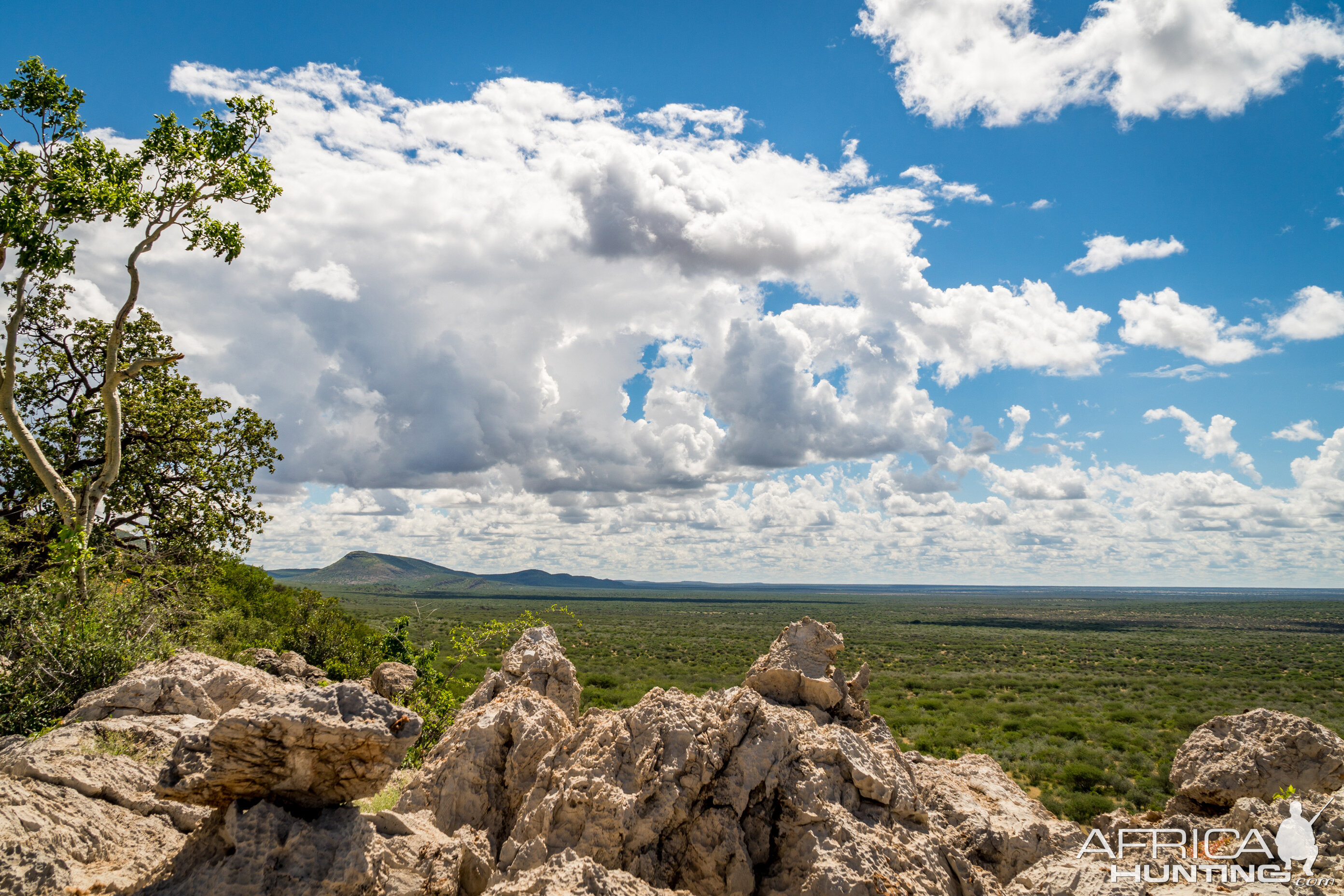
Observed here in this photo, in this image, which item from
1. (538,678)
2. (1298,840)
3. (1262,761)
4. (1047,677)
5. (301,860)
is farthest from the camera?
(1047,677)

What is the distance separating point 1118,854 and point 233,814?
8.15 m

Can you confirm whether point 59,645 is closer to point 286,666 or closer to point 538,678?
point 286,666

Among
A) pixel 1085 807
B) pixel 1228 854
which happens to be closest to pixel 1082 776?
pixel 1085 807

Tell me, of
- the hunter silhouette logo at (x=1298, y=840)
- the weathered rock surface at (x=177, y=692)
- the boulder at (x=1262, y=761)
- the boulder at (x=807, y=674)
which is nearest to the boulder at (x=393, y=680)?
the weathered rock surface at (x=177, y=692)

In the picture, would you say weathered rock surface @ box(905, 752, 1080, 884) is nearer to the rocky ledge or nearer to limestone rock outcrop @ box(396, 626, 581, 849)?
the rocky ledge

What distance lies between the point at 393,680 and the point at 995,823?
14250 mm

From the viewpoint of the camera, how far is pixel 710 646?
251 feet

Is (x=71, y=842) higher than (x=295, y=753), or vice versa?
(x=295, y=753)

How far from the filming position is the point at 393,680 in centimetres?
1672

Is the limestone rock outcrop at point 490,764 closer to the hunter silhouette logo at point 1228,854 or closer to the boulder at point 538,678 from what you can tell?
the boulder at point 538,678

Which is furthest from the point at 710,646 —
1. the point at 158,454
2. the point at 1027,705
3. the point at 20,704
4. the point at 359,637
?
the point at 20,704

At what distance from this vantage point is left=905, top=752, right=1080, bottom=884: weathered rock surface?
6.44 meters

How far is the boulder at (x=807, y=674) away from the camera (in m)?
8.62

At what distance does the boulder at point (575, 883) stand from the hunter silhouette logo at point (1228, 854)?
329 centimetres
